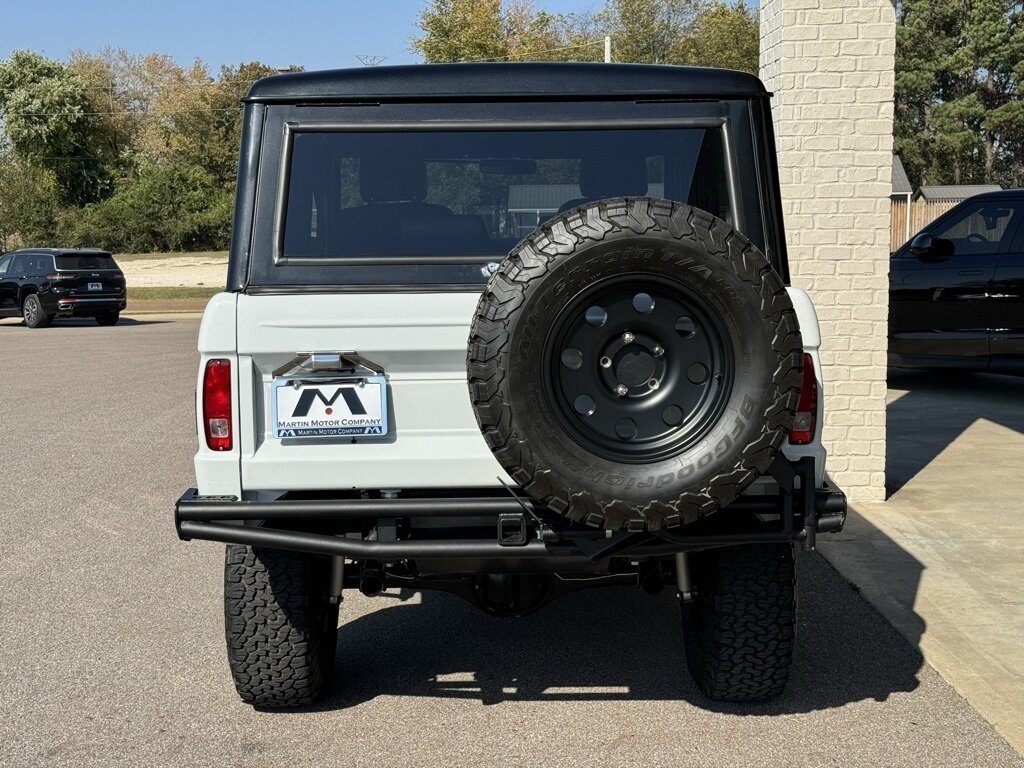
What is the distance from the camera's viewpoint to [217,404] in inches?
153

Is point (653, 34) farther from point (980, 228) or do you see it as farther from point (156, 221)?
point (980, 228)

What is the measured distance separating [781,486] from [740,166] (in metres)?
1.12

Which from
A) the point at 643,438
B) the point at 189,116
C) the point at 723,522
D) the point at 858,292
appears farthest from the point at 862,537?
the point at 189,116

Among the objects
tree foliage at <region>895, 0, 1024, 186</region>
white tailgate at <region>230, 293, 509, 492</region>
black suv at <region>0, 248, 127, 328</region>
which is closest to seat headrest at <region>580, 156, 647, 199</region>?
white tailgate at <region>230, 293, 509, 492</region>

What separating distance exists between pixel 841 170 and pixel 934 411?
4679mm

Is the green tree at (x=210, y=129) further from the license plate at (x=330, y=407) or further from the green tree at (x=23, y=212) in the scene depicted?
the license plate at (x=330, y=407)

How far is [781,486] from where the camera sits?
3.79 meters

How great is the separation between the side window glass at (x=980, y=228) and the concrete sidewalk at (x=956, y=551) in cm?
200

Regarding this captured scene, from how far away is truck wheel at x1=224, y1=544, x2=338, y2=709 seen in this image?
13.8ft

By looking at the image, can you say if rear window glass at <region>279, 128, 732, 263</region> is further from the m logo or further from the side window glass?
the side window glass

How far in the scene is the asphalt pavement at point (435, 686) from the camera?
13.3 ft

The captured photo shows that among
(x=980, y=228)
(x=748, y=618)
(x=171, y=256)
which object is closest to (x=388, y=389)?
(x=748, y=618)

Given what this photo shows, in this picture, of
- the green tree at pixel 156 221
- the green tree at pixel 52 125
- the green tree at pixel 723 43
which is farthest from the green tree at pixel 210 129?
the green tree at pixel 723 43

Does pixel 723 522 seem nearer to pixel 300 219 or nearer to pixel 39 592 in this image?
pixel 300 219
